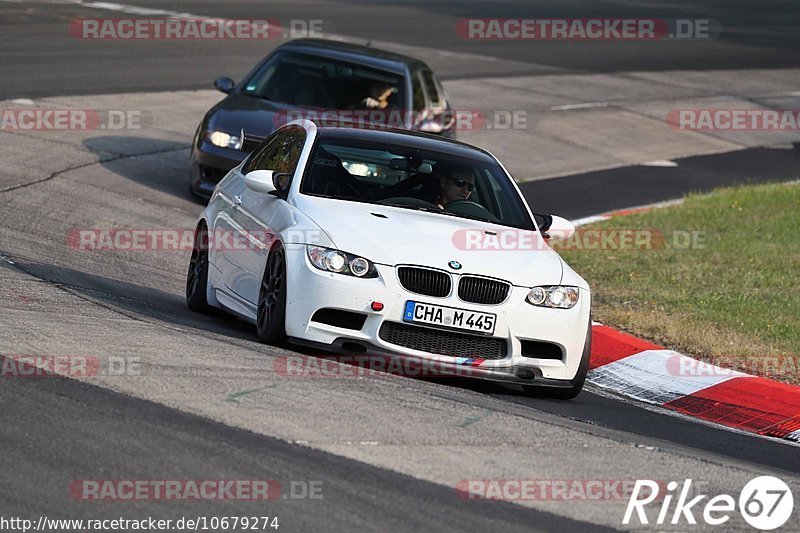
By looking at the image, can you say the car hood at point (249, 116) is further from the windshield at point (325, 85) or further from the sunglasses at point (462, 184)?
the sunglasses at point (462, 184)

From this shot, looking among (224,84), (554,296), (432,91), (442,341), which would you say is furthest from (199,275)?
(432,91)

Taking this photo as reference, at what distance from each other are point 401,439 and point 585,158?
16155 mm

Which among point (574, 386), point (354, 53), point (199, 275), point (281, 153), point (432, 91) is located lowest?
point (574, 386)

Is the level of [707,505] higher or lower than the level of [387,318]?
lower

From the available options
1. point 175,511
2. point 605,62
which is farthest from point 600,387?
point 605,62

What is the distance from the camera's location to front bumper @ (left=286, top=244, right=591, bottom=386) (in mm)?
8391

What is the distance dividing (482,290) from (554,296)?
50 cm

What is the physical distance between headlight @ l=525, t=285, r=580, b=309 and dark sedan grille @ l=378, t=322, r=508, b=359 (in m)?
0.33

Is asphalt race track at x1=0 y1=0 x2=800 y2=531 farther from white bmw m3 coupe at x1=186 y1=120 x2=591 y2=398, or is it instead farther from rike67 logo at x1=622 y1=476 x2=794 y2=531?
white bmw m3 coupe at x1=186 y1=120 x2=591 y2=398

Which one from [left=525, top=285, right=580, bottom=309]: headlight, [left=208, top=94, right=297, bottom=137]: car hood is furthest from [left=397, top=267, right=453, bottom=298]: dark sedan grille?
[left=208, top=94, right=297, bottom=137]: car hood

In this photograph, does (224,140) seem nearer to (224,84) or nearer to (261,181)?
(224,84)

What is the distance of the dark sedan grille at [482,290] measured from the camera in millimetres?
8547

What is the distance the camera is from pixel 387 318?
27.6ft

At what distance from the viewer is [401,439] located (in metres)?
6.73
